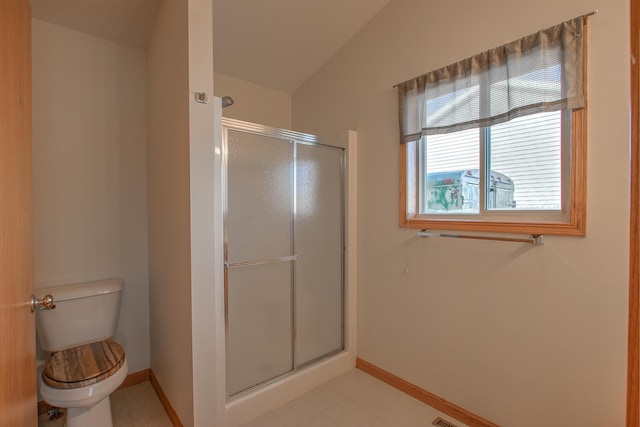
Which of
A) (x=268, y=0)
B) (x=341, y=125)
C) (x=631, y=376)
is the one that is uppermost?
(x=268, y=0)

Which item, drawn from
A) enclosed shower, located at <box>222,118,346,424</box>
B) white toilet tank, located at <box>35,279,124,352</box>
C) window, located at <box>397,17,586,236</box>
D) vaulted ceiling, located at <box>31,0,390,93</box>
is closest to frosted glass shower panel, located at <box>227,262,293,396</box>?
enclosed shower, located at <box>222,118,346,424</box>

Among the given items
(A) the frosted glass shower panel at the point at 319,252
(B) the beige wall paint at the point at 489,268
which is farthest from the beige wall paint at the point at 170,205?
(B) the beige wall paint at the point at 489,268

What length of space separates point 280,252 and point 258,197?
15.7 inches

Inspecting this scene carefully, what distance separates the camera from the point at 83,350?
1780mm

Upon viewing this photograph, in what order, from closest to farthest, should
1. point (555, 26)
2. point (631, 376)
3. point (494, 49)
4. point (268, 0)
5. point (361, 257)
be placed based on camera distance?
point (631, 376)
point (555, 26)
point (494, 49)
point (268, 0)
point (361, 257)

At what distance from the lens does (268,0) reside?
6.53ft

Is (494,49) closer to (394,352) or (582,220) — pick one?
(582,220)

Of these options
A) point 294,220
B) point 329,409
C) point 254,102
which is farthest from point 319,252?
point 254,102

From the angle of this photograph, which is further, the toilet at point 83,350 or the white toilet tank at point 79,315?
the white toilet tank at point 79,315

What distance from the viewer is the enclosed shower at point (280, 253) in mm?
1821

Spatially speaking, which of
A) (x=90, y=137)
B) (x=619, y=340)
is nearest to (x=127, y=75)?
(x=90, y=137)

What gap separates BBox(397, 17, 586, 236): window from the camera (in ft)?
4.77

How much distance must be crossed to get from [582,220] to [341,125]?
1664 mm

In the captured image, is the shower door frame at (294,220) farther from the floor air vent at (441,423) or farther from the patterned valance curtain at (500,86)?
the floor air vent at (441,423)
